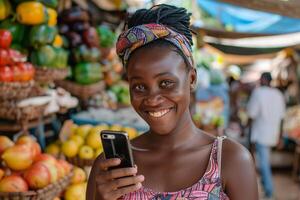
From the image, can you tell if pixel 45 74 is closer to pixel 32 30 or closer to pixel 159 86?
pixel 32 30

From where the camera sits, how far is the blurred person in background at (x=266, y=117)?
6.19 metres

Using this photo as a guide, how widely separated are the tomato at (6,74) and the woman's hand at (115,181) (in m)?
1.54

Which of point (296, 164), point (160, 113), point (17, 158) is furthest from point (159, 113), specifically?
point (296, 164)

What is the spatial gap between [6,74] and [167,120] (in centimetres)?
163

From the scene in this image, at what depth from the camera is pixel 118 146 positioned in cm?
134

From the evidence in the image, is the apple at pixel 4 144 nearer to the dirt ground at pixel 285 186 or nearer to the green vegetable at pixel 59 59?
the green vegetable at pixel 59 59

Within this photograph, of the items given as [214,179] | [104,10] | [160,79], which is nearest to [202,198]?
[214,179]

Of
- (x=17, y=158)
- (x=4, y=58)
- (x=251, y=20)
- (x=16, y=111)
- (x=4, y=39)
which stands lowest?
(x=17, y=158)

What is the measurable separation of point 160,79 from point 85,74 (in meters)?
3.19

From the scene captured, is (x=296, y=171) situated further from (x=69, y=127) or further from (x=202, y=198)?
(x=202, y=198)

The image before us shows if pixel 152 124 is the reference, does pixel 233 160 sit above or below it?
below

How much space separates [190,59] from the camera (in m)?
1.50

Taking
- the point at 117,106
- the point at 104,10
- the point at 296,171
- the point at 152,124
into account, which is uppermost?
the point at 104,10

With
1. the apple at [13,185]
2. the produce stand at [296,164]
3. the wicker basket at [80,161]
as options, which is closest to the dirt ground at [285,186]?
the produce stand at [296,164]
